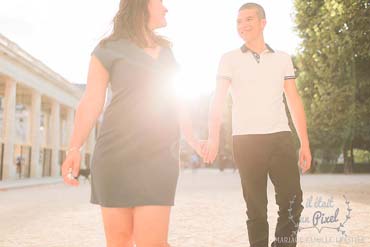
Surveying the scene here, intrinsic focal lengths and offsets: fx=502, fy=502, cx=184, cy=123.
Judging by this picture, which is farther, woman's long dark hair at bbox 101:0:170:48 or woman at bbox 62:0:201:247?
woman's long dark hair at bbox 101:0:170:48

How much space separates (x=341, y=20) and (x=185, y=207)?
806 cm

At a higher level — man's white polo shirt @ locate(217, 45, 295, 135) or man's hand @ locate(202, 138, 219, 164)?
man's white polo shirt @ locate(217, 45, 295, 135)

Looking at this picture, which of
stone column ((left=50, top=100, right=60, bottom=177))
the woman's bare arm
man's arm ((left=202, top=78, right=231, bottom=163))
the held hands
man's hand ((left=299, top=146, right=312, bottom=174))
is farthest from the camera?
stone column ((left=50, top=100, right=60, bottom=177))

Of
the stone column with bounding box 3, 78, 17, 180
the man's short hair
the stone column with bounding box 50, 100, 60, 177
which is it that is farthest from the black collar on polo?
the stone column with bounding box 50, 100, 60, 177

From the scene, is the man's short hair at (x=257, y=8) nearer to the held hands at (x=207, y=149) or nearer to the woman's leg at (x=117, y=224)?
the held hands at (x=207, y=149)

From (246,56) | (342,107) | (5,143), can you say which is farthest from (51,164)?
(246,56)

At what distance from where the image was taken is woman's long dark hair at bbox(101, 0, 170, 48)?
2.45 m

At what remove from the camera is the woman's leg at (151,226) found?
2234mm

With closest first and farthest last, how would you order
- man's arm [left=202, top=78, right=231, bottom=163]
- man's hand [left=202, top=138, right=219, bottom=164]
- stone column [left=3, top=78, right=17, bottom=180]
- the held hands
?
the held hands → man's hand [left=202, top=138, right=219, bottom=164] → man's arm [left=202, top=78, right=231, bottom=163] → stone column [left=3, top=78, right=17, bottom=180]

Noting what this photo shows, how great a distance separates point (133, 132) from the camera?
232 centimetres

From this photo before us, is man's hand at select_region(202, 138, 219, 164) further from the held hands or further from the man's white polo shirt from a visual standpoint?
the man's white polo shirt

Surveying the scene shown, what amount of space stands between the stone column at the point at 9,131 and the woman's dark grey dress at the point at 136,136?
2760 cm

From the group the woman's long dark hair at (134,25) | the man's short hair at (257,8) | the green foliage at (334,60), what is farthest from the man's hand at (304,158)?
the green foliage at (334,60)

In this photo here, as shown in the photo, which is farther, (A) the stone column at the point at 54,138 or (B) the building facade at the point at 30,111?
(A) the stone column at the point at 54,138
